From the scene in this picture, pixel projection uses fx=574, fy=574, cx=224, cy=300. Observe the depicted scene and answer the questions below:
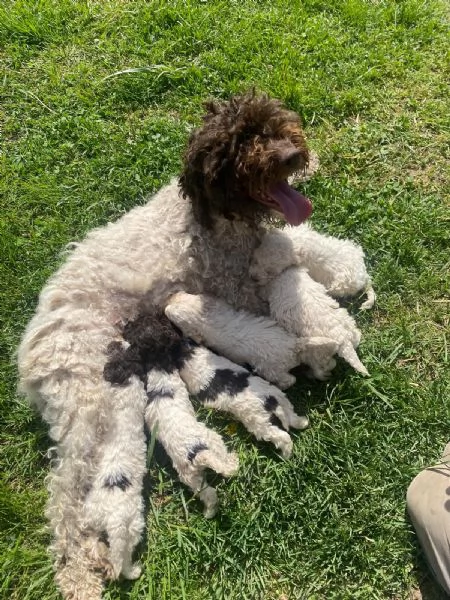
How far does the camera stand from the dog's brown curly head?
3643 millimetres

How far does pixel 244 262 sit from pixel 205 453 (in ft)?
4.96

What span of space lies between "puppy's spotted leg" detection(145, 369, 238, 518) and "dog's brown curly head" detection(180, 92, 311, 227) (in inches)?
52.2

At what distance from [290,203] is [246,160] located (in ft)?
1.67

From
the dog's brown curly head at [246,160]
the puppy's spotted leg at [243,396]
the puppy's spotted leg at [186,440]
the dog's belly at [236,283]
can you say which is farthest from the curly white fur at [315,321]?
the puppy's spotted leg at [186,440]

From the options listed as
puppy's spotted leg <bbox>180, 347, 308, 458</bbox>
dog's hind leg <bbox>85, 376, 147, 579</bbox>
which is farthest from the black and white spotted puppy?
dog's hind leg <bbox>85, 376, 147, 579</bbox>

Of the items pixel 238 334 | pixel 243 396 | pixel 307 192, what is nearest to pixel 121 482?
pixel 243 396

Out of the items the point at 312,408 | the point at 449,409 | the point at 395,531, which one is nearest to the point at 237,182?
the point at 312,408

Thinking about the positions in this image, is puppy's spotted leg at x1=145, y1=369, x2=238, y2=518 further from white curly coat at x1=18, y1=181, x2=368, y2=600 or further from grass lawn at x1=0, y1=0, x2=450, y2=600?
grass lawn at x1=0, y1=0, x2=450, y2=600

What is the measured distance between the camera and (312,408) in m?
4.06

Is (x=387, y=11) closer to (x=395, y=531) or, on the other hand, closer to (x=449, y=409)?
(x=449, y=409)

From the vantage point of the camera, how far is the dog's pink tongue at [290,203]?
394 centimetres

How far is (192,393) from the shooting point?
13.3 feet

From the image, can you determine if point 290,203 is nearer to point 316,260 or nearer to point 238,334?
point 316,260

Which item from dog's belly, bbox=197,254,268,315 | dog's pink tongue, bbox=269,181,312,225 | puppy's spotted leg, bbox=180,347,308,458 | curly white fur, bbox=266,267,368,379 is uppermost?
dog's pink tongue, bbox=269,181,312,225
